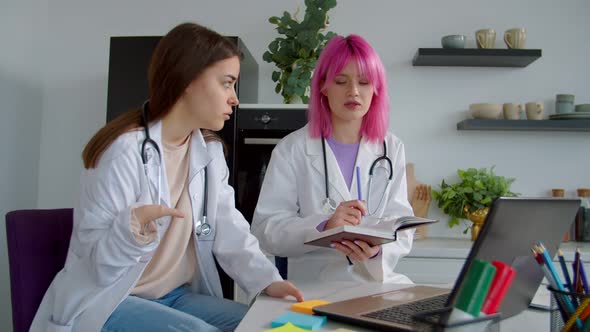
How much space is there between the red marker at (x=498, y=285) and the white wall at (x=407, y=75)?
2.64 meters

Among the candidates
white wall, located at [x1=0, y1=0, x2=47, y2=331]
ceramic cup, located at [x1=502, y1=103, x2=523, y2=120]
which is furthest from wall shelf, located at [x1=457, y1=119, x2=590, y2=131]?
white wall, located at [x1=0, y1=0, x2=47, y2=331]

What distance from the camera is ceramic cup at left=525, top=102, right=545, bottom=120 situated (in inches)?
117

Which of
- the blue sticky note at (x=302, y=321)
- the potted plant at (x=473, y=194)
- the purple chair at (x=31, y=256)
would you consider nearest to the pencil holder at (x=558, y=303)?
the blue sticky note at (x=302, y=321)

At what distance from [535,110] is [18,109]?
2856 mm

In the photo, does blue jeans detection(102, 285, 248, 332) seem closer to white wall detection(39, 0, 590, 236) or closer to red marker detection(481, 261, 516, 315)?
red marker detection(481, 261, 516, 315)

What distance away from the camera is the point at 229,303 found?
4.76ft

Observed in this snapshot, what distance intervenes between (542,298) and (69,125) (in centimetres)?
284

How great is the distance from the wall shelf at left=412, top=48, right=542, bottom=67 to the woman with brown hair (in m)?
1.73

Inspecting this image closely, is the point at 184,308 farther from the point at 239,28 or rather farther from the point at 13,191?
the point at 239,28

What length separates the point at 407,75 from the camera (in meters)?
3.18

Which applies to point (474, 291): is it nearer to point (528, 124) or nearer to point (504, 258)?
point (504, 258)

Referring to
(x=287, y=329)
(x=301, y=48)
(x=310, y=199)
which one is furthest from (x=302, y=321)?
(x=301, y=48)

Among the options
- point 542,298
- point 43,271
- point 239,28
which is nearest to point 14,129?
point 239,28

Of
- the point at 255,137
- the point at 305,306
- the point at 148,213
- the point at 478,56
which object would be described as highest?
the point at 478,56
